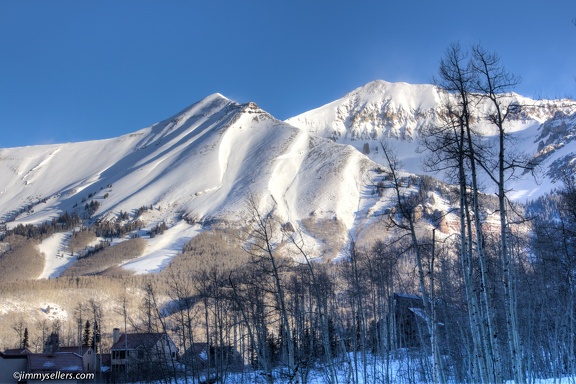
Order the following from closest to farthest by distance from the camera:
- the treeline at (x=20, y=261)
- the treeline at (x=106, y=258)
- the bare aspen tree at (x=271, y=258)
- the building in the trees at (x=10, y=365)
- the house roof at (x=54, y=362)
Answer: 1. the bare aspen tree at (x=271, y=258)
2. the building in the trees at (x=10, y=365)
3. the house roof at (x=54, y=362)
4. the treeline at (x=106, y=258)
5. the treeline at (x=20, y=261)

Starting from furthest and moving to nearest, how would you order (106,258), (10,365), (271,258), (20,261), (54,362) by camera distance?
(20,261)
(106,258)
(54,362)
(10,365)
(271,258)

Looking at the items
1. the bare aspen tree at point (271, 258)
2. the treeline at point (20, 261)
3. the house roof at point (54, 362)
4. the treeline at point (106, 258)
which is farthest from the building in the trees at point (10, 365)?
the treeline at point (20, 261)

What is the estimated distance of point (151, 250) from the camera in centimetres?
17325

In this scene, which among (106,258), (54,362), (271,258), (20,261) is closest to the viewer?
(271,258)

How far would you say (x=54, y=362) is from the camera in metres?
48.8

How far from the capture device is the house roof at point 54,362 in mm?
46406

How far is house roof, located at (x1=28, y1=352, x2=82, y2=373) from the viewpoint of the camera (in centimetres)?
4641

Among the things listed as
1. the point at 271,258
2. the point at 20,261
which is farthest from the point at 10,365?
the point at 20,261

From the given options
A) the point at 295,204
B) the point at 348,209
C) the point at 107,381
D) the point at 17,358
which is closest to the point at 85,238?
the point at 295,204

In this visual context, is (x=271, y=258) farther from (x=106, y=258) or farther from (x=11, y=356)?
(x=106, y=258)

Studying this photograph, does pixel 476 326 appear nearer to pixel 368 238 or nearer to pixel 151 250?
pixel 368 238

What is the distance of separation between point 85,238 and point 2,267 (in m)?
25.6

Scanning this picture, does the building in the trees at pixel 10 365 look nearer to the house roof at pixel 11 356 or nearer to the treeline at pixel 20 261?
the house roof at pixel 11 356

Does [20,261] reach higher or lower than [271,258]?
higher
